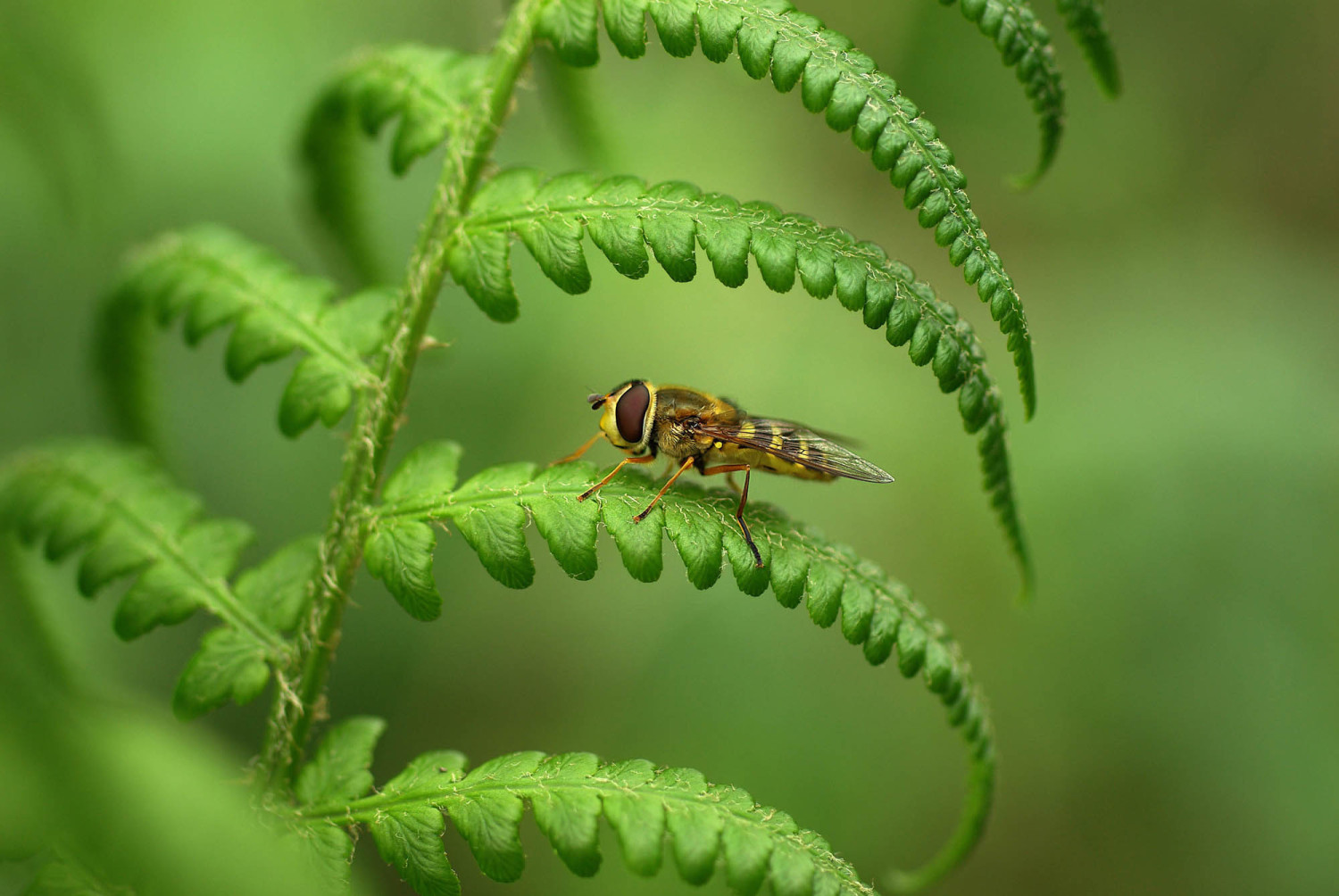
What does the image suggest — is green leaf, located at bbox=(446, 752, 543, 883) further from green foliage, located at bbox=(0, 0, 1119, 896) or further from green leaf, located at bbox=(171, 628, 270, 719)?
green leaf, located at bbox=(171, 628, 270, 719)

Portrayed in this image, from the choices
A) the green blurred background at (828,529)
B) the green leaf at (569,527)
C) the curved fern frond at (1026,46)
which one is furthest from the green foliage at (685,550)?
the green blurred background at (828,529)

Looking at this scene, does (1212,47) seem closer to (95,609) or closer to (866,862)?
(866,862)

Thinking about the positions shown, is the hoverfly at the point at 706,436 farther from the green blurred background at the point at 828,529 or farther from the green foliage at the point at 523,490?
the green blurred background at the point at 828,529

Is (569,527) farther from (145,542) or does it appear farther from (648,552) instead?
(145,542)

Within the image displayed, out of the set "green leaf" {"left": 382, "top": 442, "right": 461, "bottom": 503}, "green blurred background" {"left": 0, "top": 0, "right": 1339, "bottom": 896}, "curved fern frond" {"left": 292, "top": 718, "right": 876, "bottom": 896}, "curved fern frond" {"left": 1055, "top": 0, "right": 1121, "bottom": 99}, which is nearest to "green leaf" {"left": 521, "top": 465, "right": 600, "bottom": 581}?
"green leaf" {"left": 382, "top": 442, "right": 461, "bottom": 503}

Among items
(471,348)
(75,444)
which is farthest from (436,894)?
(471,348)

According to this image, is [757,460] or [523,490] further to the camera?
[757,460]

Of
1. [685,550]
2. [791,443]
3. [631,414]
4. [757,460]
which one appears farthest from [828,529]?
[685,550]
